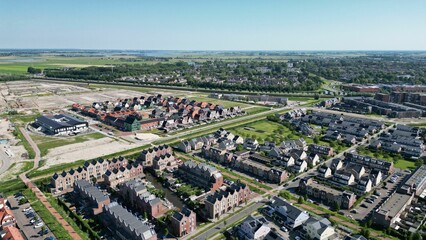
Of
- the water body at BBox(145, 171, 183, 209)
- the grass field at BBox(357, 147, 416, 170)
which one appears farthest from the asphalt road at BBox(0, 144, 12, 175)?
the grass field at BBox(357, 147, 416, 170)

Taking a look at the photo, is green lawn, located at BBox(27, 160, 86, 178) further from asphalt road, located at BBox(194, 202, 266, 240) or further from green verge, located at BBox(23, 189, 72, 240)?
asphalt road, located at BBox(194, 202, 266, 240)

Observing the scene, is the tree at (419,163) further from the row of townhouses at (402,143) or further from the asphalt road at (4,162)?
the asphalt road at (4,162)

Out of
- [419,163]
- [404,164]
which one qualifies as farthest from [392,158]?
[419,163]

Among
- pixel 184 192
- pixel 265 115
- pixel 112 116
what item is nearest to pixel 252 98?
pixel 265 115

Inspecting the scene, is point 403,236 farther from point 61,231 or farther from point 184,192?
point 61,231

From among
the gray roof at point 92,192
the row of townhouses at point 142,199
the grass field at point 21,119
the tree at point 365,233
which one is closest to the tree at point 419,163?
the tree at point 365,233

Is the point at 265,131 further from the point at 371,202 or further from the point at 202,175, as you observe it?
the point at 371,202

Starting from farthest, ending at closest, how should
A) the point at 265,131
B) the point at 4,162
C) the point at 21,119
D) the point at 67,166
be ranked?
the point at 21,119
the point at 265,131
the point at 4,162
the point at 67,166
